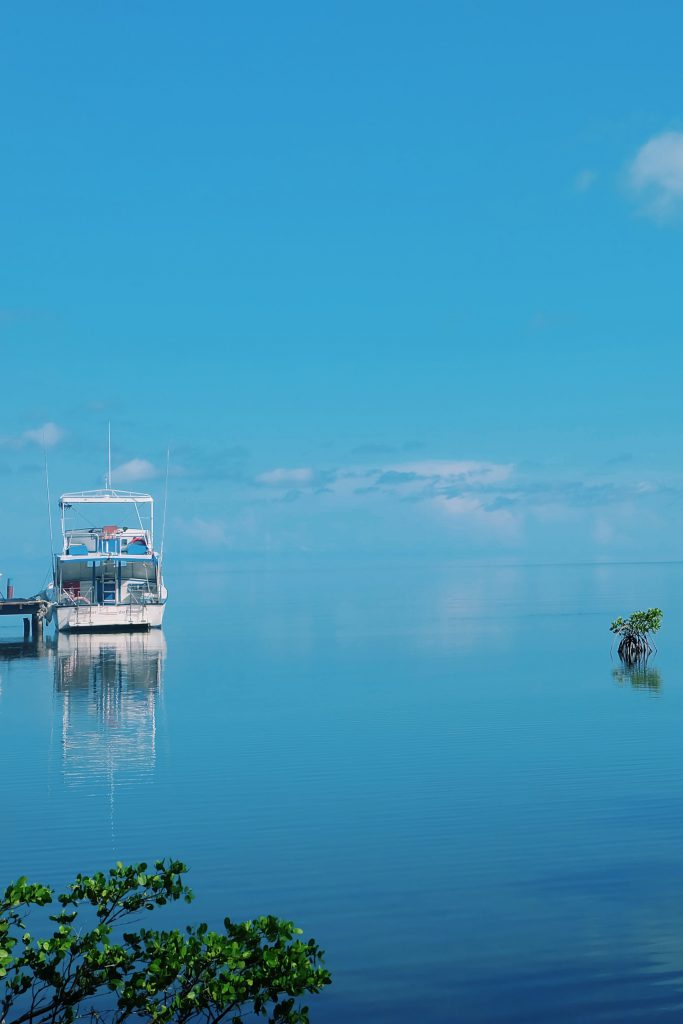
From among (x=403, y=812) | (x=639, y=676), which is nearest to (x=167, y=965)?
(x=403, y=812)

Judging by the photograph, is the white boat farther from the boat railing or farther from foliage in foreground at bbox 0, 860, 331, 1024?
foliage in foreground at bbox 0, 860, 331, 1024

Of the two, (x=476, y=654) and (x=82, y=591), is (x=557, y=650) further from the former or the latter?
(x=82, y=591)

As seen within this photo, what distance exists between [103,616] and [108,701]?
37.2 m

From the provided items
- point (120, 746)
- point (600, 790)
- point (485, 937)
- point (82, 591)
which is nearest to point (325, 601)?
point (82, 591)

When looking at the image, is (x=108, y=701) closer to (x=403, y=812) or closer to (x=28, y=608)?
(x=403, y=812)

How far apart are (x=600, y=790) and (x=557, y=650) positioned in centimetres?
4835

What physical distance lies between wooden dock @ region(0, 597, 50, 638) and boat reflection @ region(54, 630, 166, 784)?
212 inches

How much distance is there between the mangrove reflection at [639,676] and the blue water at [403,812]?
1.01 metres

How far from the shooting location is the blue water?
1714 cm

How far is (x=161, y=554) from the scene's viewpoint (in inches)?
3797

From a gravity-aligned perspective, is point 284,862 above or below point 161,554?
below

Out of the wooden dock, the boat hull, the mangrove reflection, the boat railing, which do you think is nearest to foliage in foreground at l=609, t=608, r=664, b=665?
the mangrove reflection

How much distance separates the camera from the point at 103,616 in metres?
91.1

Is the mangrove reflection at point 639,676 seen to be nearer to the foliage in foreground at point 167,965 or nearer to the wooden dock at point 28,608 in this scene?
the foliage in foreground at point 167,965
